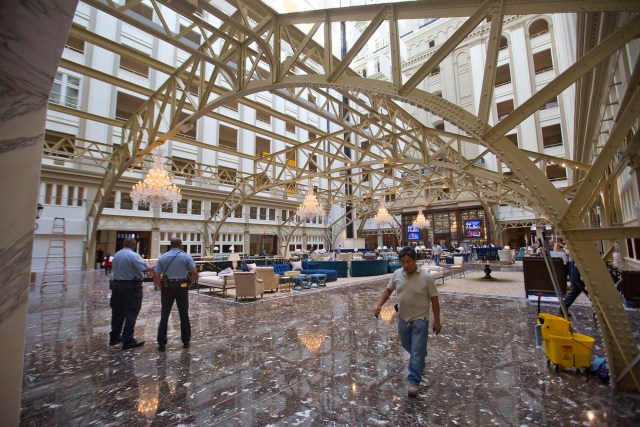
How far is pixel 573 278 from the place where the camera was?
5.82 meters

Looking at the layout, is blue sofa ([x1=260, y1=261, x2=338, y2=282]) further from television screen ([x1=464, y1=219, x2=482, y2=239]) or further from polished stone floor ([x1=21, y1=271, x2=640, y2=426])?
television screen ([x1=464, y1=219, x2=482, y2=239])

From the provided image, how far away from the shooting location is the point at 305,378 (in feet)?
11.7

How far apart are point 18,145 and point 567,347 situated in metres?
5.70

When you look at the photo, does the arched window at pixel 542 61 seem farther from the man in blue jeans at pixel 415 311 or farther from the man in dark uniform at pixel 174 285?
the man in dark uniform at pixel 174 285

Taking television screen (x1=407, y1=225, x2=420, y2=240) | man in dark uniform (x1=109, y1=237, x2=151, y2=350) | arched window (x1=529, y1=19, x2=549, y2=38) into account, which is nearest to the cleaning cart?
man in dark uniform (x1=109, y1=237, x2=151, y2=350)

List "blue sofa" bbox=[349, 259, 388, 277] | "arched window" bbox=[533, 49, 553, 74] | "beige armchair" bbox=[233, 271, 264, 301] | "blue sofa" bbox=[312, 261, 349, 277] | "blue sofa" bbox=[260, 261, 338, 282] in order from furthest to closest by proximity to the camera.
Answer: "arched window" bbox=[533, 49, 553, 74] → "blue sofa" bbox=[349, 259, 388, 277] → "blue sofa" bbox=[312, 261, 349, 277] → "blue sofa" bbox=[260, 261, 338, 282] → "beige armchair" bbox=[233, 271, 264, 301]

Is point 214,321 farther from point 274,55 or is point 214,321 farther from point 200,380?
point 274,55

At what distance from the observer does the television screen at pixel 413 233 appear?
30.9 metres

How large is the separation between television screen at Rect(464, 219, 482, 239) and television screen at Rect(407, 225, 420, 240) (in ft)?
15.1

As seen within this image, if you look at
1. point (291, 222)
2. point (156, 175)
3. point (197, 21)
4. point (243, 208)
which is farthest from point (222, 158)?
point (197, 21)

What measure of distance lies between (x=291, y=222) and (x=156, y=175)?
1868cm

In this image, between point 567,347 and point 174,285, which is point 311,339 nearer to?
point 174,285

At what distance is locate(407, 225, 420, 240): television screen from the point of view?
3089 cm

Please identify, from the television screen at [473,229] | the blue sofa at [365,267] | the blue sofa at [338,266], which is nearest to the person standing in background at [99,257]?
the blue sofa at [338,266]
